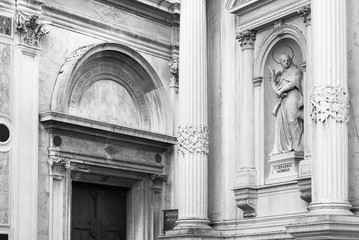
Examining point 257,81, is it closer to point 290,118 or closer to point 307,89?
point 290,118

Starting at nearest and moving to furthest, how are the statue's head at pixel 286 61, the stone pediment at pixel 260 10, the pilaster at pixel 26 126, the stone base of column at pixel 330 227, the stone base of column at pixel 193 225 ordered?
the stone base of column at pixel 330 227, the stone pediment at pixel 260 10, the stone base of column at pixel 193 225, the statue's head at pixel 286 61, the pilaster at pixel 26 126

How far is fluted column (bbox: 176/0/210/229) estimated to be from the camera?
15180 mm

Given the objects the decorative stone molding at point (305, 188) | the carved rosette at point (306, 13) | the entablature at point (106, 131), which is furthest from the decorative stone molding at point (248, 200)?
the entablature at point (106, 131)

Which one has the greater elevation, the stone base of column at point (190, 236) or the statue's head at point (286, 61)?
the statue's head at point (286, 61)

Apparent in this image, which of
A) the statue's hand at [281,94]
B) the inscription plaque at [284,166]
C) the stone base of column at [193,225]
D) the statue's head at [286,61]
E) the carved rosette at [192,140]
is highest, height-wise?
the statue's head at [286,61]

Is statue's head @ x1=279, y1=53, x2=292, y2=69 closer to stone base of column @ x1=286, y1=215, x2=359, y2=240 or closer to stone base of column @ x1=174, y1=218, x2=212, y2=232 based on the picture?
stone base of column @ x1=174, y1=218, x2=212, y2=232

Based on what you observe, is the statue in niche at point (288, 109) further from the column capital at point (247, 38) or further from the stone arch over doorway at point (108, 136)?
the stone arch over doorway at point (108, 136)

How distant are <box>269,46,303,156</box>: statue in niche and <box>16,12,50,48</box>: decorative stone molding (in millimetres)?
4838

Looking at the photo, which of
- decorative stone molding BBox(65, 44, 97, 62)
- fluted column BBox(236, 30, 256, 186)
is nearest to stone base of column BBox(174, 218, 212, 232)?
fluted column BBox(236, 30, 256, 186)

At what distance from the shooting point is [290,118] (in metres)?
14.8

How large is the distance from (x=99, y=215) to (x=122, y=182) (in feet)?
3.10

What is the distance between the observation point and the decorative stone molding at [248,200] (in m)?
15.1

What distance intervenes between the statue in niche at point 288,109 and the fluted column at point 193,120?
138 centimetres

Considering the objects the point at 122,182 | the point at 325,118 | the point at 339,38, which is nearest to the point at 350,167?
the point at 325,118
